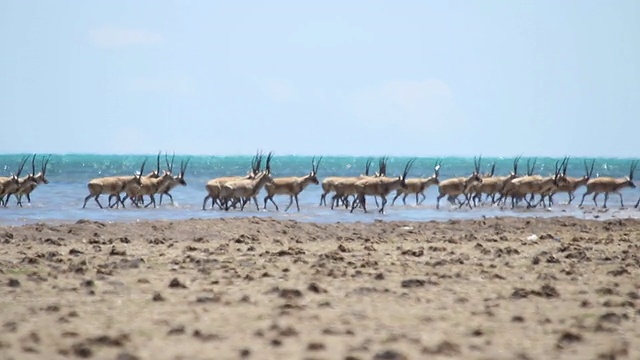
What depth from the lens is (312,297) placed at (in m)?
11.2

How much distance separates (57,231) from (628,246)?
11049mm

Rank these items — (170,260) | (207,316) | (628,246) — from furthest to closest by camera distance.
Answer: (628,246) → (170,260) → (207,316)

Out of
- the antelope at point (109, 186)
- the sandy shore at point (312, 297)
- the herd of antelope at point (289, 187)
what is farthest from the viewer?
the antelope at point (109, 186)

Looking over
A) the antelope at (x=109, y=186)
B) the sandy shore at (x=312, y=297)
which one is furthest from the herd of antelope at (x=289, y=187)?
the sandy shore at (x=312, y=297)

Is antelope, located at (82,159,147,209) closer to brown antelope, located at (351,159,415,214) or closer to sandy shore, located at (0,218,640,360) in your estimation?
brown antelope, located at (351,159,415,214)

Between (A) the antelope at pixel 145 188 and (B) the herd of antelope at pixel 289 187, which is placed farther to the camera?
(A) the antelope at pixel 145 188

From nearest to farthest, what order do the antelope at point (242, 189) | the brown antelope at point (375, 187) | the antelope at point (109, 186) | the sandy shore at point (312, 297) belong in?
the sandy shore at point (312, 297), the antelope at point (242, 189), the antelope at point (109, 186), the brown antelope at point (375, 187)

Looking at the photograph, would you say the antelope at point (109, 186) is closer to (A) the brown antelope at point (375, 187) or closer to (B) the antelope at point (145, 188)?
(B) the antelope at point (145, 188)

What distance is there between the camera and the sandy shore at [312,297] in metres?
8.42

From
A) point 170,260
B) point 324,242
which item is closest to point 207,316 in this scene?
point 170,260

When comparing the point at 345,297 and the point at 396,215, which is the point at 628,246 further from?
the point at 396,215

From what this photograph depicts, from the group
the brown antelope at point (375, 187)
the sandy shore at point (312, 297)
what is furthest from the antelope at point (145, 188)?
the sandy shore at point (312, 297)

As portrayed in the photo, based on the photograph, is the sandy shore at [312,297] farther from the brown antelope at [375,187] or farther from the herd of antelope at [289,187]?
the brown antelope at [375,187]

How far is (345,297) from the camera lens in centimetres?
1130
